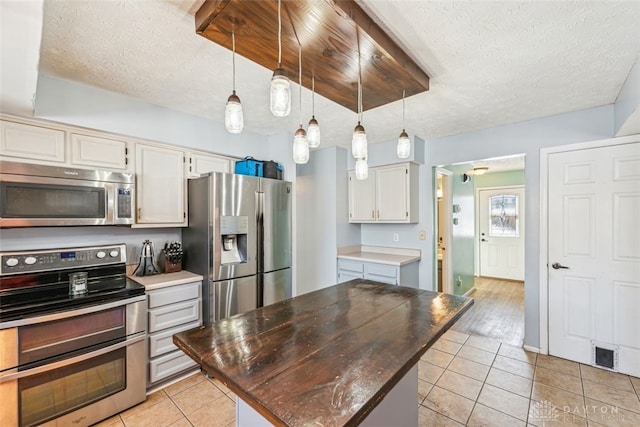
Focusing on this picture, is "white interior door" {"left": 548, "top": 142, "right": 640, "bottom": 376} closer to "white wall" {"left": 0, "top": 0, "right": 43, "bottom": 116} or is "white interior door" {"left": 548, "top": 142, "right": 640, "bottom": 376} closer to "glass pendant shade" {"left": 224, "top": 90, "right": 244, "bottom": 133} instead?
"glass pendant shade" {"left": 224, "top": 90, "right": 244, "bottom": 133}

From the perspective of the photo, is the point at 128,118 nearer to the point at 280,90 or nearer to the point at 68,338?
the point at 68,338

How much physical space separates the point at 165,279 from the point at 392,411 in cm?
198

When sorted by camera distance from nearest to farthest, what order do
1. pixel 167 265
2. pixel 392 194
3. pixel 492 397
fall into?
pixel 492 397, pixel 167 265, pixel 392 194

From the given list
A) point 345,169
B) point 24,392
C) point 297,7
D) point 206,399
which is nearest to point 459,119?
point 345,169

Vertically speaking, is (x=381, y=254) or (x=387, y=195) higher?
(x=387, y=195)

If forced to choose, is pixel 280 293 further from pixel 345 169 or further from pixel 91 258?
pixel 345 169

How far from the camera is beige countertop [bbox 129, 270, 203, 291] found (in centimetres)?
219

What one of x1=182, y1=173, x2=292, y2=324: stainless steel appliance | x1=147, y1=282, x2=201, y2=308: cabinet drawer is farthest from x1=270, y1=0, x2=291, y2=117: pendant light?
x1=147, y1=282, x2=201, y2=308: cabinet drawer

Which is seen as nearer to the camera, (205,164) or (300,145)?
(300,145)

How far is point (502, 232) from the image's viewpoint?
5.77 m

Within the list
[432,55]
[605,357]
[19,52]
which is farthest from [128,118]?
[605,357]

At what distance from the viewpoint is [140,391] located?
2.05 m

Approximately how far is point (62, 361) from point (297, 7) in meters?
2.43

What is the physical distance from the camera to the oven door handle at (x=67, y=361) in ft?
5.10
